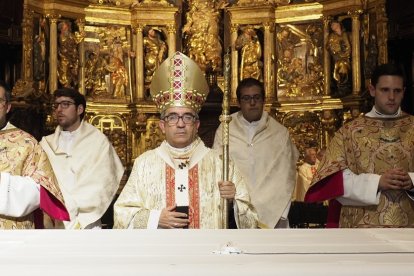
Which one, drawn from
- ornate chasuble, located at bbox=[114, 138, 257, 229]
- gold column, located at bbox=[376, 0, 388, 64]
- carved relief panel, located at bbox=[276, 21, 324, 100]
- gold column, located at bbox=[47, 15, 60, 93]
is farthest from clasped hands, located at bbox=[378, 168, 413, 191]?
gold column, located at bbox=[47, 15, 60, 93]

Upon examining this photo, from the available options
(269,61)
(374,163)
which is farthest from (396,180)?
(269,61)

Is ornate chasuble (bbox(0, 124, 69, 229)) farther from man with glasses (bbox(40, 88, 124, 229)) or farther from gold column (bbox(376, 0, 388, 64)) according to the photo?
gold column (bbox(376, 0, 388, 64))

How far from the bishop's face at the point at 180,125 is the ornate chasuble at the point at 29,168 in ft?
3.15

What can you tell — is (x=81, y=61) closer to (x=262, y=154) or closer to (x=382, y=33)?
(x=382, y=33)

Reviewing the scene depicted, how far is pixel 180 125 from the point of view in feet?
17.1

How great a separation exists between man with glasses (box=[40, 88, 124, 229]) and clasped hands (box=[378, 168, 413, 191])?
8.40ft

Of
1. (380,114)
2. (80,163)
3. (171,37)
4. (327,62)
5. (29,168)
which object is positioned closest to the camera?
(29,168)

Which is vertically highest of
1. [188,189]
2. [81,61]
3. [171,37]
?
[171,37]

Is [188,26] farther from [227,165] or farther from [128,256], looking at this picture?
[128,256]

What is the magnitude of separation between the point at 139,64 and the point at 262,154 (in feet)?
18.8

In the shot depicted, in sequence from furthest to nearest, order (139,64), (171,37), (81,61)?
(171,37)
(139,64)
(81,61)

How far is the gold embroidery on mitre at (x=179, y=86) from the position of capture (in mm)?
5414

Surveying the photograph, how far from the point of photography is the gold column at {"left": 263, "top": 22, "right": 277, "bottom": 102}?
12.6 meters

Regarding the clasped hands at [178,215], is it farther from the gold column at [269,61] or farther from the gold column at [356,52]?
the gold column at [269,61]
